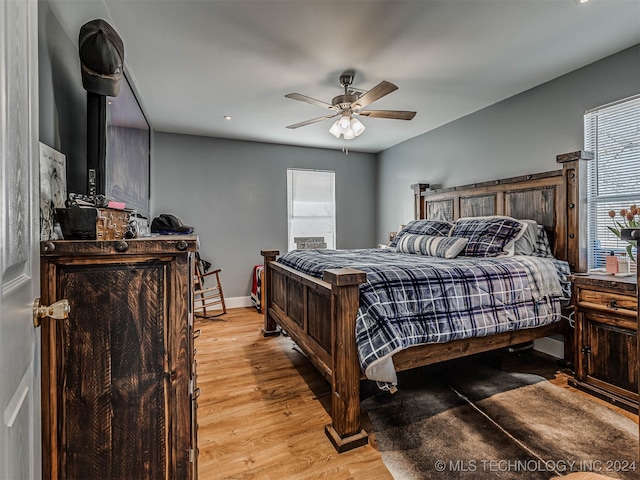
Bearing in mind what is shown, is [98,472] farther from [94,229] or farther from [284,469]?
[284,469]

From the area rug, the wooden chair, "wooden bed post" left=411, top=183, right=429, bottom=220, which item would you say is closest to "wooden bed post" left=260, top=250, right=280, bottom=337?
the wooden chair

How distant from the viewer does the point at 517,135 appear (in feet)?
10.9

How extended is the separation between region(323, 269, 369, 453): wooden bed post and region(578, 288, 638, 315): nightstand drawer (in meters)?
1.72

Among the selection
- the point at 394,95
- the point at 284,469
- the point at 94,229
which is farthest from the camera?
the point at 394,95

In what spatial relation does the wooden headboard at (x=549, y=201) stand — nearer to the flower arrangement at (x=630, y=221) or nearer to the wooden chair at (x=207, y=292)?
the flower arrangement at (x=630, y=221)

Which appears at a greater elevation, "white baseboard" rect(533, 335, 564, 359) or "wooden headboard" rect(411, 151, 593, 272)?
"wooden headboard" rect(411, 151, 593, 272)

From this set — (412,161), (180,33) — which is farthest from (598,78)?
(180,33)

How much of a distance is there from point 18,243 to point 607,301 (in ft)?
9.65

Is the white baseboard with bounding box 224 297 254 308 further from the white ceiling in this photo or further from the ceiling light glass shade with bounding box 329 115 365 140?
the ceiling light glass shade with bounding box 329 115 365 140

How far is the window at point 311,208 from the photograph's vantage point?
517 cm

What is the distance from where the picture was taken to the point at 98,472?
37.7 inches

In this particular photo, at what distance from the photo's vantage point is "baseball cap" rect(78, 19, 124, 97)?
126 centimetres

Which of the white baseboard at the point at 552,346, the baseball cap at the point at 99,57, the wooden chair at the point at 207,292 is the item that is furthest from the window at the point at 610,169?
the wooden chair at the point at 207,292

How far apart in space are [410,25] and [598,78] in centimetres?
175
